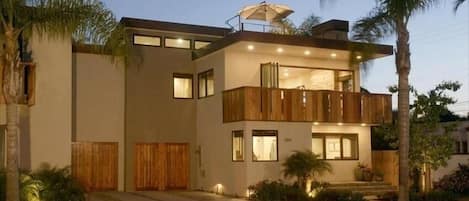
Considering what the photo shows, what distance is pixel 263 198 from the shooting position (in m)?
19.5

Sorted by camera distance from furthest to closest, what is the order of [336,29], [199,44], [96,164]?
[199,44]
[336,29]
[96,164]

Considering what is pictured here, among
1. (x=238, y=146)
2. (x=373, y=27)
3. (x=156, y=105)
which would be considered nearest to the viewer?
(x=373, y=27)

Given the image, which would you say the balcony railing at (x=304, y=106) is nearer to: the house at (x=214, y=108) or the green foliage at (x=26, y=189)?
the house at (x=214, y=108)

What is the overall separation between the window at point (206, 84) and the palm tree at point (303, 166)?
464 centimetres

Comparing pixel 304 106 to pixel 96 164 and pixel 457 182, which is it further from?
pixel 96 164

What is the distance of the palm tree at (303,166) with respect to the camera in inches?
825

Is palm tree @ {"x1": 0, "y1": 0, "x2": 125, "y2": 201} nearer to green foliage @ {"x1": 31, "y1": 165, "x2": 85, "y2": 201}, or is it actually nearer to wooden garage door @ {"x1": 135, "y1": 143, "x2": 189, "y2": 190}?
green foliage @ {"x1": 31, "y1": 165, "x2": 85, "y2": 201}

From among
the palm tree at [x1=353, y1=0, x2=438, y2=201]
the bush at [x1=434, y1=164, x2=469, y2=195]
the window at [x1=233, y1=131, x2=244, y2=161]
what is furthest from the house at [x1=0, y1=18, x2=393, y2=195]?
the palm tree at [x1=353, y1=0, x2=438, y2=201]

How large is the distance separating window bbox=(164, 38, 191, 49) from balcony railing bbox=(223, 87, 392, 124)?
3724mm

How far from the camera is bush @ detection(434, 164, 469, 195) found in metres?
22.2

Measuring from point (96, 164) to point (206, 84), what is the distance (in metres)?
5.36

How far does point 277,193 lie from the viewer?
19.3m

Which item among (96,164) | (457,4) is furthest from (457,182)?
(96,164)

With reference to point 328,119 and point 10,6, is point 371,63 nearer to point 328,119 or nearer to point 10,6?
point 328,119
